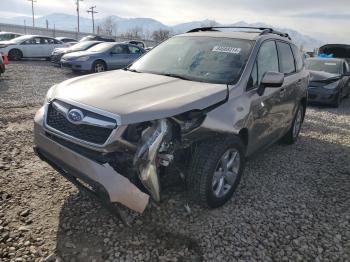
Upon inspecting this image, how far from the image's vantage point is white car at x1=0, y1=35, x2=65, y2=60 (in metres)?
18.8

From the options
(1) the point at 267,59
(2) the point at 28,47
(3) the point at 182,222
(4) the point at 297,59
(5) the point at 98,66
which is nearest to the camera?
(3) the point at 182,222

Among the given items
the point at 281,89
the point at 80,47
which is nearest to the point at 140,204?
the point at 281,89

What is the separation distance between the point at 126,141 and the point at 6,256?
4.50ft

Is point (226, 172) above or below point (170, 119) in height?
below

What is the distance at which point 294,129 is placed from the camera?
6.25 metres

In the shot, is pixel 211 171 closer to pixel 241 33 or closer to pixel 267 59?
pixel 267 59

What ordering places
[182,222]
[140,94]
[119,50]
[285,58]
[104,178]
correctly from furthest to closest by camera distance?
[119,50]
[285,58]
[182,222]
[140,94]
[104,178]

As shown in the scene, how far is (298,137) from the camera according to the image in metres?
6.98

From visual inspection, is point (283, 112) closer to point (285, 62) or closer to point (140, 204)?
point (285, 62)

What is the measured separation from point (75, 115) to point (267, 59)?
272cm

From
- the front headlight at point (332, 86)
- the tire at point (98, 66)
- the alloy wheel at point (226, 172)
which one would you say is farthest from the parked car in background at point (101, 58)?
the alloy wheel at point (226, 172)

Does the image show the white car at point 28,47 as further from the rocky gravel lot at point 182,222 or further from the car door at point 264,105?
the car door at point 264,105

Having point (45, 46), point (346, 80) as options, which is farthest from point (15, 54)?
point (346, 80)

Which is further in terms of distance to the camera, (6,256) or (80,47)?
(80,47)
